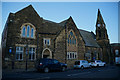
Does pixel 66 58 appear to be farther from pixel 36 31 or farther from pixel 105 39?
pixel 105 39

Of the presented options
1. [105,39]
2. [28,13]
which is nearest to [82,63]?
[28,13]

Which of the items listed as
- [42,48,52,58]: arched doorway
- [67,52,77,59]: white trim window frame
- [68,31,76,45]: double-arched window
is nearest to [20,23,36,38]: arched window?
[42,48,52,58]: arched doorway

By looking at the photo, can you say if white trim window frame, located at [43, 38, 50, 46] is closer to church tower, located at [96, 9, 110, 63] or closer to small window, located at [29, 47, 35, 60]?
small window, located at [29, 47, 35, 60]

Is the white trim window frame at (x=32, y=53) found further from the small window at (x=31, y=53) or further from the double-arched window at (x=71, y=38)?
the double-arched window at (x=71, y=38)

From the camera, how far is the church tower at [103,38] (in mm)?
34756

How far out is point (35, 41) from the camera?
20391 mm

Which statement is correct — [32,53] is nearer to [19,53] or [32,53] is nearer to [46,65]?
[19,53]

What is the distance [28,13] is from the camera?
20672 millimetres

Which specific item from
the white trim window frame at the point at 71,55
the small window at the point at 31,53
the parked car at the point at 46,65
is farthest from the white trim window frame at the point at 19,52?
the white trim window frame at the point at 71,55

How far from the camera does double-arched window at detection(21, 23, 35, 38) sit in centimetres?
1967

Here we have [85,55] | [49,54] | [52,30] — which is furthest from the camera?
[85,55]

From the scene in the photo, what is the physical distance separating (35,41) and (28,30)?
Answer: 2.40 meters

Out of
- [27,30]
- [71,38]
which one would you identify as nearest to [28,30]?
[27,30]

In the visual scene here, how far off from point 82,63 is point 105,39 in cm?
2054
